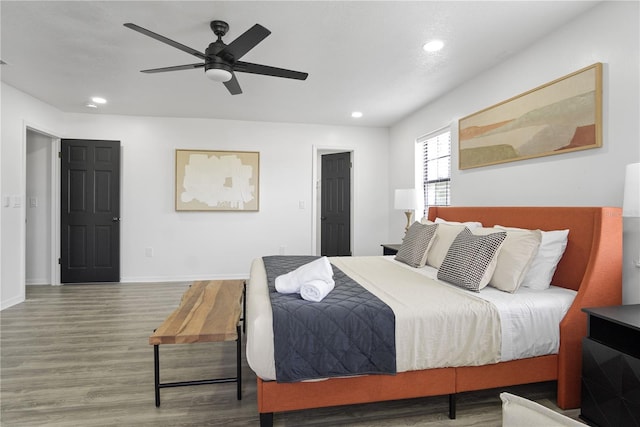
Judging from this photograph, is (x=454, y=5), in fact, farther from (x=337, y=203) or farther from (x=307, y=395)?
(x=337, y=203)

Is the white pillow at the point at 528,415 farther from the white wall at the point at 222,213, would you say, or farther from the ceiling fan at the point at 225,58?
the white wall at the point at 222,213

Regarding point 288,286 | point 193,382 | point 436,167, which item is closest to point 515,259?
point 288,286

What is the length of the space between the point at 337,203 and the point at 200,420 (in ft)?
15.1

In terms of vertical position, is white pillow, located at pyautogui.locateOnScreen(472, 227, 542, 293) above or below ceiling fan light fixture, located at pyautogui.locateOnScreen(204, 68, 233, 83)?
below

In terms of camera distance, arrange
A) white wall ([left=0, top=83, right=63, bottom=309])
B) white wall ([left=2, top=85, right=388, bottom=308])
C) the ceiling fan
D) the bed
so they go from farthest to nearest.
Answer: white wall ([left=2, top=85, right=388, bottom=308])
white wall ([left=0, top=83, right=63, bottom=309])
the ceiling fan
the bed

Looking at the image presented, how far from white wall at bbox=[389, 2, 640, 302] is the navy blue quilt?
1634mm

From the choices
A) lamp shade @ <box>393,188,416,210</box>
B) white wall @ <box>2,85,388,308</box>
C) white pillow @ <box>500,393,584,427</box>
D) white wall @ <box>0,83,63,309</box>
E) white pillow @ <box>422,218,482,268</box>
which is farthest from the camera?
white wall @ <box>2,85,388,308</box>

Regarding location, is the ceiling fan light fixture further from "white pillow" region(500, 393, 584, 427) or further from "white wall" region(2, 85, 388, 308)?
"white wall" region(2, 85, 388, 308)

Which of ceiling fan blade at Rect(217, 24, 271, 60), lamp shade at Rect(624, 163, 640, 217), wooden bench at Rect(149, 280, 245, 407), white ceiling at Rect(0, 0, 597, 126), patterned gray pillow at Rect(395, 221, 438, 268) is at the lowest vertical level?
wooden bench at Rect(149, 280, 245, 407)

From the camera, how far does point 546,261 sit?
2.19m

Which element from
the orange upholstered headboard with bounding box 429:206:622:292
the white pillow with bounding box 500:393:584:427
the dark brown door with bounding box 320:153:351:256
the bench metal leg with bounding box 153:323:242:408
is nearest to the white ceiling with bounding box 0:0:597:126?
the orange upholstered headboard with bounding box 429:206:622:292

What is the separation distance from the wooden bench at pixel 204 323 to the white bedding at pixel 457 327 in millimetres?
182

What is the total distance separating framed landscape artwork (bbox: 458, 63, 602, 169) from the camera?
224 centimetres

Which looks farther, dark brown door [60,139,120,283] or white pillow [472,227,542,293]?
dark brown door [60,139,120,283]
